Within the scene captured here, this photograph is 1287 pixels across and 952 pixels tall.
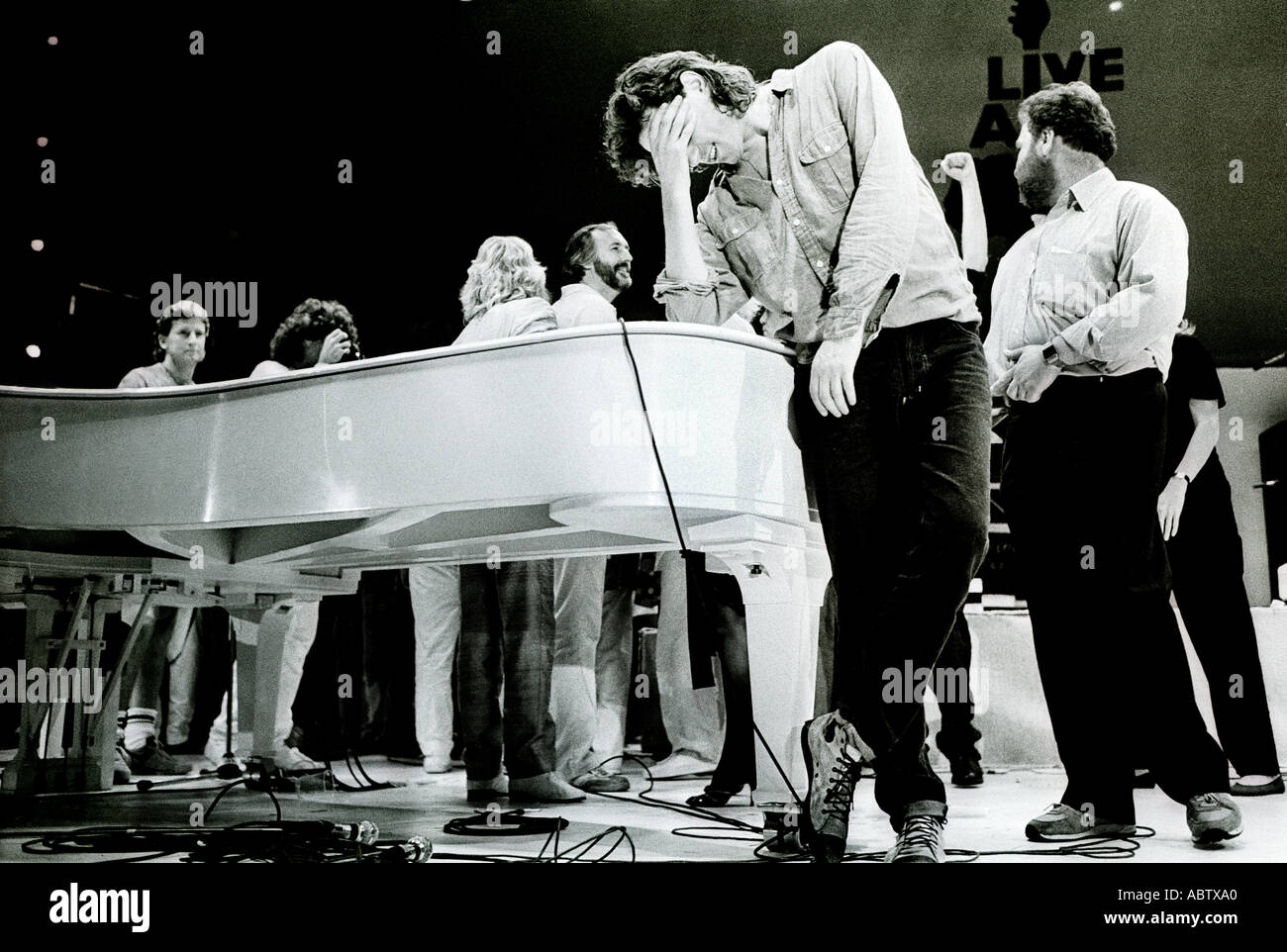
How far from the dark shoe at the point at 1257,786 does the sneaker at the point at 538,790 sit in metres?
1.52

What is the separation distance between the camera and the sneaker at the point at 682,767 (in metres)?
3.12

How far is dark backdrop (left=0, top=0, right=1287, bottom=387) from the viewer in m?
2.33

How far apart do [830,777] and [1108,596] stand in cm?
63

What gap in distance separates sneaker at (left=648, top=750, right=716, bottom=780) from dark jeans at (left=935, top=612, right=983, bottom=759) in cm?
66

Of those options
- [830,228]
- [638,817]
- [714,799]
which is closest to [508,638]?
[638,817]

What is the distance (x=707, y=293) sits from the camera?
1954 millimetres

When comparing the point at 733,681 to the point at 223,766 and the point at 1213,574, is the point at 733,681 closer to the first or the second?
the point at 1213,574

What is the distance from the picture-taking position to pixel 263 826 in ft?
7.14

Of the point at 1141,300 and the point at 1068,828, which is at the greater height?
the point at 1141,300

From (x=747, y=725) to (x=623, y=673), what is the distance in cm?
101

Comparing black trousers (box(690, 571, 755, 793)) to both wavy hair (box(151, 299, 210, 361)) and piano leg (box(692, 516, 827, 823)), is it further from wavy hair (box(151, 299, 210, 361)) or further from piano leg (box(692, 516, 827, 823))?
wavy hair (box(151, 299, 210, 361))

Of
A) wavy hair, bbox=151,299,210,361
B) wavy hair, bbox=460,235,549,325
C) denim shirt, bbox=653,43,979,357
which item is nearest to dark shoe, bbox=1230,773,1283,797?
denim shirt, bbox=653,43,979,357

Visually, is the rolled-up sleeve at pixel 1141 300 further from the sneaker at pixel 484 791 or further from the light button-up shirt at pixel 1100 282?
the sneaker at pixel 484 791
